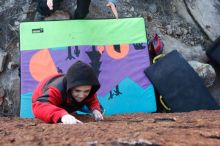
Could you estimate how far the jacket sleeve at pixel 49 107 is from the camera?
2.61m

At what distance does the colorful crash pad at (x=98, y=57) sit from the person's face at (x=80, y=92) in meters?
1.57

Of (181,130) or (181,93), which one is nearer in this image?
(181,130)

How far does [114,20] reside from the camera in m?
4.73

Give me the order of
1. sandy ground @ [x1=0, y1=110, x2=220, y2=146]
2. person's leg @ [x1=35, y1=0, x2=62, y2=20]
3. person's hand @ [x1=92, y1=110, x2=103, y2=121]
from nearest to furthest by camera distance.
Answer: sandy ground @ [x1=0, y1=110, x2=220, y2=146]
person's hand @ [x1=92, y1=110, x2=103, y2=121]
person's leg @ [x1=35, y1=0, x2=62, y2=20]

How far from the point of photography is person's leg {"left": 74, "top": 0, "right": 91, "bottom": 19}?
14.8 ft

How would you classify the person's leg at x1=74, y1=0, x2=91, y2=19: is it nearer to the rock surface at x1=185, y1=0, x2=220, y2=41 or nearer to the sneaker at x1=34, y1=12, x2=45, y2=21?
the sneaker at x1=34, y1=12, x2=45, y2=21

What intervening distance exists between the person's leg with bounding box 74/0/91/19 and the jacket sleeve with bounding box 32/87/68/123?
1.93m

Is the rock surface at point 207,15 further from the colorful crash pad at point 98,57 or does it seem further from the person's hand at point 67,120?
the person's hand at point 67,120

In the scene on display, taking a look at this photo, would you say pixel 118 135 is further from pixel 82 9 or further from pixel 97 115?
pixel 82 9

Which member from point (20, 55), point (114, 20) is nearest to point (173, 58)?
point (114, 20)

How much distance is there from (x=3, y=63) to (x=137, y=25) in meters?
1.68

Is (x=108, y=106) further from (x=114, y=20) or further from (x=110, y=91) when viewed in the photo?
(x=114, y=20)

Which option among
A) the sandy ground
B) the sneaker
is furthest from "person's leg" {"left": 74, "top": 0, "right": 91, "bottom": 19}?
the sandy ground

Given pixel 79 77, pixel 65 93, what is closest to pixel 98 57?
pixel 65 93
